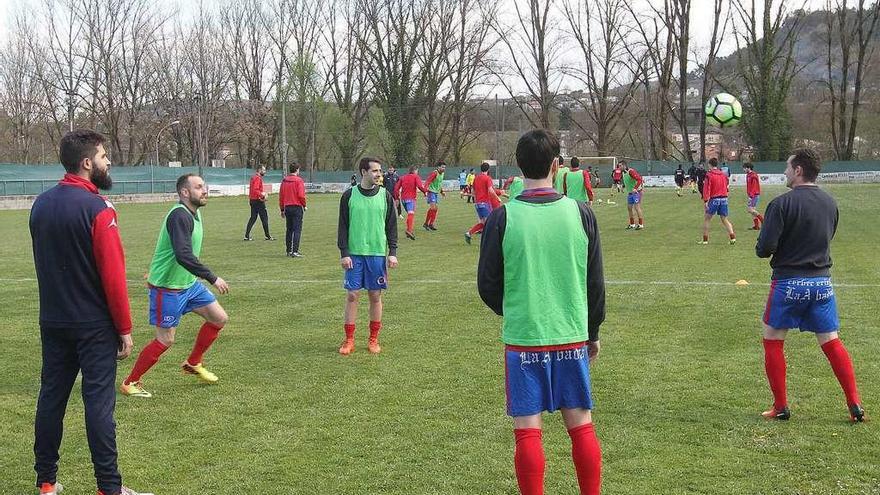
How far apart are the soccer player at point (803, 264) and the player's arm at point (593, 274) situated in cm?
212

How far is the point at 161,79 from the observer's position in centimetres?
5772

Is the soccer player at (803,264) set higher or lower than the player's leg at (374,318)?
higher

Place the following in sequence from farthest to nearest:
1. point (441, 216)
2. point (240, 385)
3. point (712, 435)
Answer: point (441, 216) → point (240, 385) → point (712, 435)

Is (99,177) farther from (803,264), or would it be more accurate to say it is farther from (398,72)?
(398,72)

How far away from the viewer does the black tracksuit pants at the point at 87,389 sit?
4051 mm

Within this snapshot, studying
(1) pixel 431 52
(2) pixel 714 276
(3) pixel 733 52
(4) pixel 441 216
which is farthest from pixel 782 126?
(2) pixel 714 276

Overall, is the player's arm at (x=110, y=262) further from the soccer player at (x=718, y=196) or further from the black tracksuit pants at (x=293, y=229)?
the soccer player at (x=718, y=196)

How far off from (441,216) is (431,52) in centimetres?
4005

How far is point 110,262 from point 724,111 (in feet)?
62.8

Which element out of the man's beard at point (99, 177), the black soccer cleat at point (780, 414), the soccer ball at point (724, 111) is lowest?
the black soccer cleat at point (780, 414)

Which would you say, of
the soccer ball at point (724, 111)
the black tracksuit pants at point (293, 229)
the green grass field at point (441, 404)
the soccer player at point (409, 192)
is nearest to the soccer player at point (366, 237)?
the green grass field at point (441, 404)

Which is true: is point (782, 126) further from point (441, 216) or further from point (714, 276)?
point (714, 276)

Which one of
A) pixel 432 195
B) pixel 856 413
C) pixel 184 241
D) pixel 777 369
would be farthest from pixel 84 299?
pixel 432 195

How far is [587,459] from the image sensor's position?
3.63 metres
